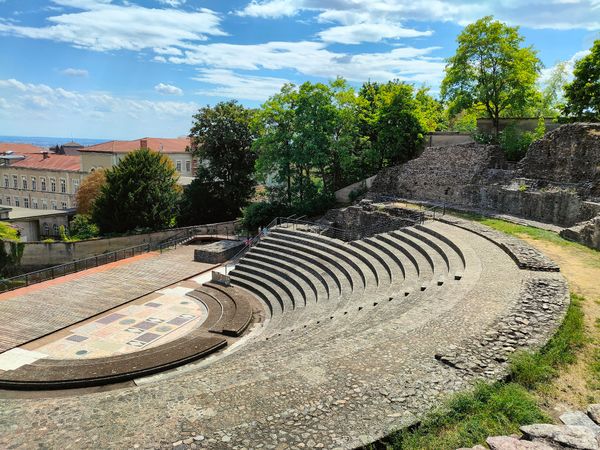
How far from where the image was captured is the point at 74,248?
30797 mm

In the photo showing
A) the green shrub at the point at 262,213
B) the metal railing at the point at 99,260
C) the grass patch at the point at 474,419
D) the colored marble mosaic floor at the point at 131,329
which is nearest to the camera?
the grass patch at the point at 474,419

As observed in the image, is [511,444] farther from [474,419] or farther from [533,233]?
[533,233]

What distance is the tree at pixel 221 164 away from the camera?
3544 centimetres

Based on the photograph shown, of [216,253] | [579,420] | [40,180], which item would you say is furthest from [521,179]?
[40,180]

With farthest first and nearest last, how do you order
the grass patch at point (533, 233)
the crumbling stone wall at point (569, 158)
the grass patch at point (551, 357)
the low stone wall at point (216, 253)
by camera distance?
the low stone wall at point (216, 253) < the crumbling stone wall at point (569, 158) < the grass patch at point (533, 233) < the grass patch at point (551, 357)

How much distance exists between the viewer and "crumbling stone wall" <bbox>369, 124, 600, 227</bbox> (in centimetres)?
1988

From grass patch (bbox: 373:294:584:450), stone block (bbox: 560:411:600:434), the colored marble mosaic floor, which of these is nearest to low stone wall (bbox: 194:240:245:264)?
the colored marble mosaic floor

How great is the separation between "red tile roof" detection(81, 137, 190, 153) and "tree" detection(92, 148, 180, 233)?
1821 cm

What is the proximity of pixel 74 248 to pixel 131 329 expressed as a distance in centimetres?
1729

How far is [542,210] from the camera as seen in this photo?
20.6 metres

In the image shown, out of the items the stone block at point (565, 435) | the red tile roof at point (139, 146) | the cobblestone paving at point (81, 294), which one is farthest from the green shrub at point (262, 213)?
the red tile roof at point (139, 146)

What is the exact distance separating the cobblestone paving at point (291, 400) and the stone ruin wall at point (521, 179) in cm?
1124

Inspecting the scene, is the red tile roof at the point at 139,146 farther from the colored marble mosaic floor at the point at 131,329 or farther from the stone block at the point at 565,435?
the stone block at the point at 565,435

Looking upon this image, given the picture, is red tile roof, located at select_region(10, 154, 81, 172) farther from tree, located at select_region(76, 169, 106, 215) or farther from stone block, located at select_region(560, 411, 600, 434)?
stone block, located at select_region(560, 411, 600, 434)
